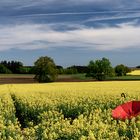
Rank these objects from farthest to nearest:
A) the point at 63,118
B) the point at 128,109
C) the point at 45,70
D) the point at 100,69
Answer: the point at 100,69, the point at 45,70, the point at 63,118, the point at 128,109

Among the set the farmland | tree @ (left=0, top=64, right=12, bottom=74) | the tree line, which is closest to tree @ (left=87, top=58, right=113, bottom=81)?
the tree line

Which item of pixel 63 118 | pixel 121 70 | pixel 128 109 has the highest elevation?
pixel 121 70

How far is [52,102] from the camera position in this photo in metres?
20.9

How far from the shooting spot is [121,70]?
343ft

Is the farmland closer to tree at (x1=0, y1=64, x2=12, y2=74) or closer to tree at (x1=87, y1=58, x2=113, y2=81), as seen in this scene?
tree at (x1=0, y1=64, x2=12, y2=74)

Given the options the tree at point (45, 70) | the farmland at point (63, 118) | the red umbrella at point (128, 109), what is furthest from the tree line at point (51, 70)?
the red umbrella at point (128, 109)

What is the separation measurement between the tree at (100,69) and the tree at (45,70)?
934cm

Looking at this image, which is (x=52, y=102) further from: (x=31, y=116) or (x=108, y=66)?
(x=108, y=66)

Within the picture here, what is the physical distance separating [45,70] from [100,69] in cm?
1982

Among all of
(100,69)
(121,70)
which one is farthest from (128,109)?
(100,69)

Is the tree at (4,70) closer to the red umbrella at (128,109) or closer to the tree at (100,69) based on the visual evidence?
the tree at (100,69)

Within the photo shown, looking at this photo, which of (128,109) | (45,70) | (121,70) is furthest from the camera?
(121,70)

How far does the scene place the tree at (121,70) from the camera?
97.4m

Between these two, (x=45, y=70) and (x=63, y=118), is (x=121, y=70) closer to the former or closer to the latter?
(x=45, y=70)
